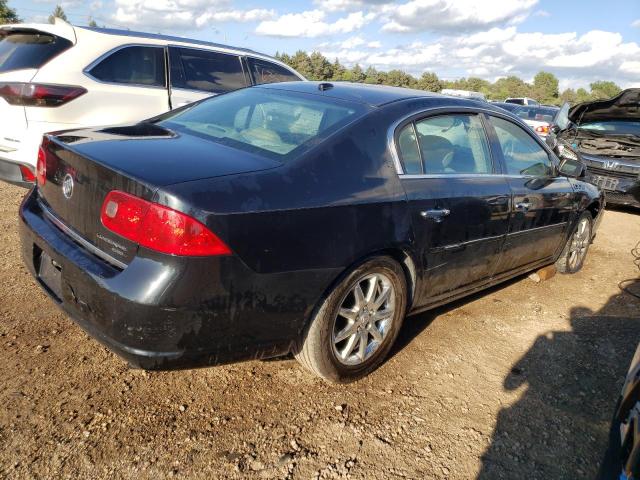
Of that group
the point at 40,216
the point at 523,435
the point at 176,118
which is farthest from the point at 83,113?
the point at 523,435

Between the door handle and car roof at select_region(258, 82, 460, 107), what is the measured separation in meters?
0.65

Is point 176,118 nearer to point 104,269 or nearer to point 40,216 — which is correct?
point 40,216

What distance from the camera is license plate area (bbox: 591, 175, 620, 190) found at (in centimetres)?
788

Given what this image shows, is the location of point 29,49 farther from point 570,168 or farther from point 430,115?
point 570,168

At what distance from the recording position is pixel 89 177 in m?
2.23

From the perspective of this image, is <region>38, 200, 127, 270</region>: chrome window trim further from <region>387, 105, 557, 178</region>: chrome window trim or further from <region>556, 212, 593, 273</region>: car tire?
<region>556, 212, 593, 273</region>: car tire

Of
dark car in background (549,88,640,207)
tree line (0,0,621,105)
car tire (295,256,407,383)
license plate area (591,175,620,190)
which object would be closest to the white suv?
car tire (295,256,407,383)

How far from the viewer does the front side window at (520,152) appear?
363 centimetres

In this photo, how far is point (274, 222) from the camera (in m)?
2.13

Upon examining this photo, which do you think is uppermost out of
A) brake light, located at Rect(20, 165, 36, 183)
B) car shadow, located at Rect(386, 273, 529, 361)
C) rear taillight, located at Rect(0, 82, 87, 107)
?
rear taillight, located at Rect(0, 82, 87, 107)

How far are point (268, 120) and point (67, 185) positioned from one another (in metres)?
1.10

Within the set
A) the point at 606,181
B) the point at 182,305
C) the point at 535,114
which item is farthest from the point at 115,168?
the point at 535,114

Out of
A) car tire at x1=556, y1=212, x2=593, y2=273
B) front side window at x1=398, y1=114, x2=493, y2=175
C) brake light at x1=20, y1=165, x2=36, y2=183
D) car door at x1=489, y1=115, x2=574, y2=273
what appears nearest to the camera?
front side window at x1=398, y1=114, x2=493, y2=175

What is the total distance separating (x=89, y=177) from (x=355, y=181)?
1.20 meters
